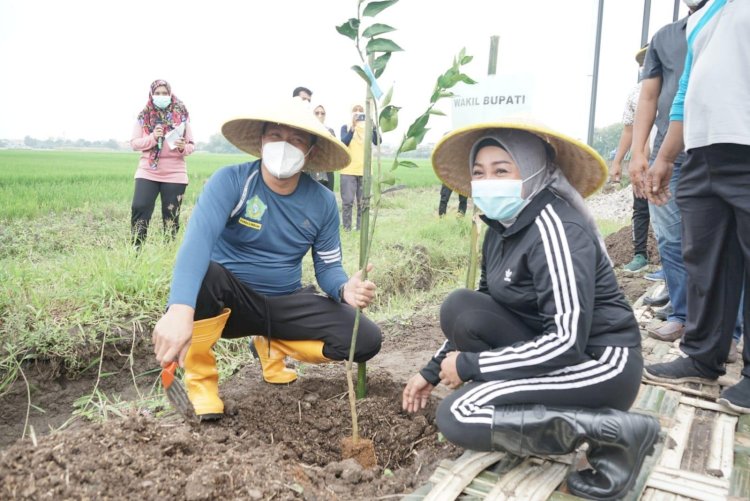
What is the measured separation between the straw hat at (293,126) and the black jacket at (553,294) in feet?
2.67

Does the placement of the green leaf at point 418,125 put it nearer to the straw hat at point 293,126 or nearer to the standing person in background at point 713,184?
the straw hat at point 293,126

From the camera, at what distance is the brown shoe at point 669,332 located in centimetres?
275

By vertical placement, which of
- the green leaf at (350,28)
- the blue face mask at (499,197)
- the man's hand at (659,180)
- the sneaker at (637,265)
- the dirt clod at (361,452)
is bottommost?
the dirt clod at (361,452)

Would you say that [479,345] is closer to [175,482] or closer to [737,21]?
[175,482]

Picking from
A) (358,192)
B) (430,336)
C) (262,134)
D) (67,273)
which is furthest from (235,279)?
(358,192)

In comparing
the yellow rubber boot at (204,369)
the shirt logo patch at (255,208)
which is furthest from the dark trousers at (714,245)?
the yellow rubber boot at (204,369)

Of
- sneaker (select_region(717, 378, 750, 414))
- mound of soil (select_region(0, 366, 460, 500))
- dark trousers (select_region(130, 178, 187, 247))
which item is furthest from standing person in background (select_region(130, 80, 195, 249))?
sneaker (select_region(717, 378, 750, 414))

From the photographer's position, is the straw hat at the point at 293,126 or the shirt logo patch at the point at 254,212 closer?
the straw hat at the point at 293,126

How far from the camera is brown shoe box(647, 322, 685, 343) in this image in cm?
275

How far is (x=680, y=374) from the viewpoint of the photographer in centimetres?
227

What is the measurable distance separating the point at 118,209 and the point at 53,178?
676 mm

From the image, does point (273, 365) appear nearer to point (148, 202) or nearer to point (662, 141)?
point (662, 141)

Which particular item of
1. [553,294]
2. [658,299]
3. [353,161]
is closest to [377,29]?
[553,294]

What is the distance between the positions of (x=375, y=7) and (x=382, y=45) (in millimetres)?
110
